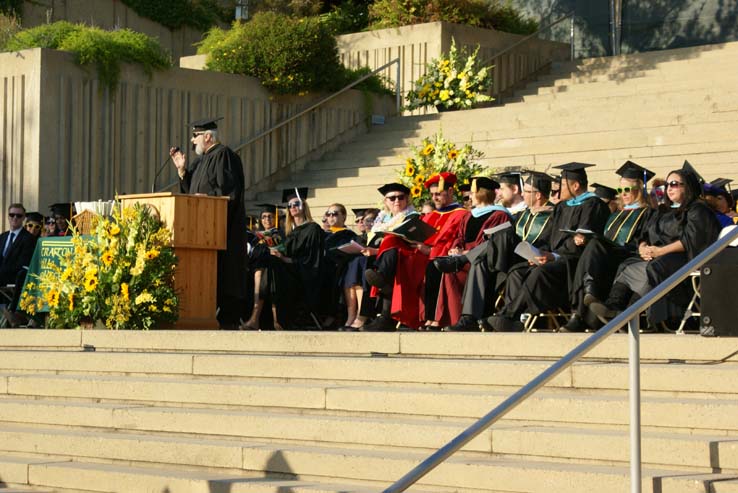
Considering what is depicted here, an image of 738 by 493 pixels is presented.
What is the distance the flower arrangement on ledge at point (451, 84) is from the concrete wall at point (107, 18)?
578 cm

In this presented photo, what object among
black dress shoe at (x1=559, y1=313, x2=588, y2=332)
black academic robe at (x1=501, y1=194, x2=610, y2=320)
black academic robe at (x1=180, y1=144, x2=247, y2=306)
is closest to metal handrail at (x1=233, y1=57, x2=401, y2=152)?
black academic robe at (x1=180, y1=144, x2=247, y2=306)

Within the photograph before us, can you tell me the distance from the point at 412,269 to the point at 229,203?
170 centimetres

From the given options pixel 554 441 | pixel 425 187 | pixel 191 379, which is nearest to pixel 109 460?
pixel 191 379

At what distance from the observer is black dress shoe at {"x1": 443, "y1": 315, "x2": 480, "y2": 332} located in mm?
10740

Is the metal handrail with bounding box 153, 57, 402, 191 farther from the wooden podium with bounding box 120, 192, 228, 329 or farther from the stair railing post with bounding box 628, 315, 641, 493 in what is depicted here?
the stair railing post with bounding box 628, 315, 641, 493

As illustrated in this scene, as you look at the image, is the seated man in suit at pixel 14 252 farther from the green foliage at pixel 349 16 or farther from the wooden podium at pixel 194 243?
the green foliage at pixel 349 16

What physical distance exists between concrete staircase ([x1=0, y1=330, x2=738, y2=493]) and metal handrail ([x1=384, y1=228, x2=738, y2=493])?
0.43 m

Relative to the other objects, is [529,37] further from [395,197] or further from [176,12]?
[395,197]

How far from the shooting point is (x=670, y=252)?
9.76 metres

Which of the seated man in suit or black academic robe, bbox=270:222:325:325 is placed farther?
the seated man in suit

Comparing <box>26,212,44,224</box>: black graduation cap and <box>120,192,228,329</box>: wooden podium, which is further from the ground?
<box>26,212,44,224</box>: black graduation cap

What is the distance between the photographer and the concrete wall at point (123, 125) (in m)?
17.2

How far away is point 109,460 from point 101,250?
3.27 meters

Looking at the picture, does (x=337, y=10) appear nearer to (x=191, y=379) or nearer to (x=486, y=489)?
(x=191, y=379)
